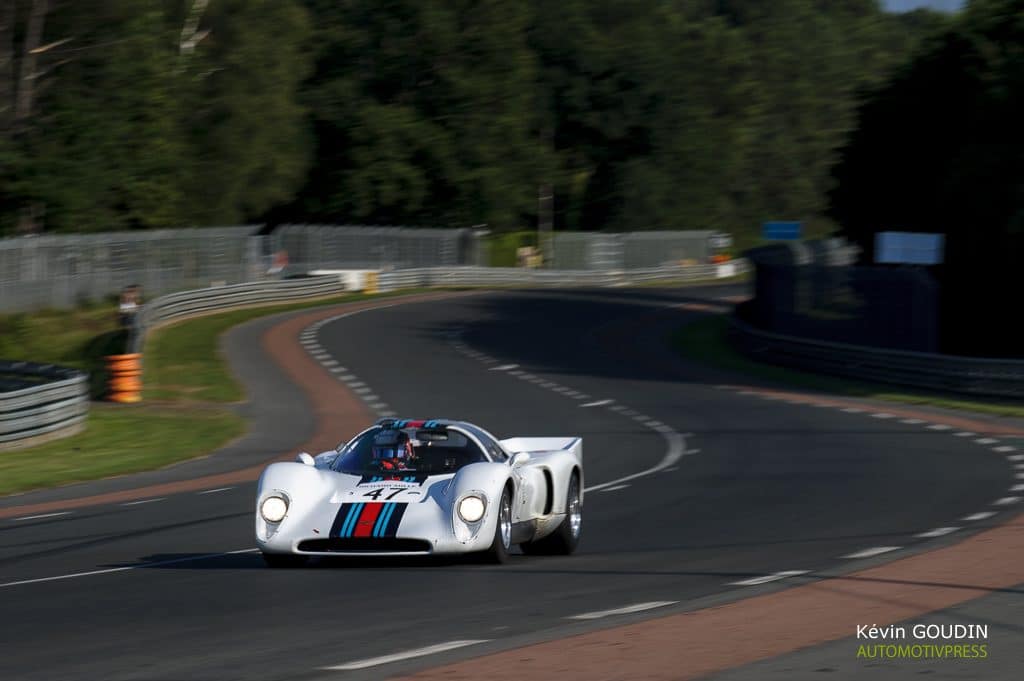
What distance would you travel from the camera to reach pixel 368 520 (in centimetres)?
1130

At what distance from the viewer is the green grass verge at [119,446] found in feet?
71.4

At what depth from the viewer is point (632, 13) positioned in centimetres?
10075

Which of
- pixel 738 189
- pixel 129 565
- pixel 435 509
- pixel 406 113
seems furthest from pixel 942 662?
pixel 738 189

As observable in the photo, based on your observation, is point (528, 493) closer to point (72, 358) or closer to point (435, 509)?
point (435, 509)

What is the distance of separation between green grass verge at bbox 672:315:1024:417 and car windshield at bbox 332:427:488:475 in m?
18.7

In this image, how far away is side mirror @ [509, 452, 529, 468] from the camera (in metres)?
12.6

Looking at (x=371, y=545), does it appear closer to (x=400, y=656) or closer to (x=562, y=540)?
(x=562, y=540)

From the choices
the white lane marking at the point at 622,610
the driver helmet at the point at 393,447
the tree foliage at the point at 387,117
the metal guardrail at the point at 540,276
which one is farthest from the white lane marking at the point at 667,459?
the metal guardrail at the point at 540,276

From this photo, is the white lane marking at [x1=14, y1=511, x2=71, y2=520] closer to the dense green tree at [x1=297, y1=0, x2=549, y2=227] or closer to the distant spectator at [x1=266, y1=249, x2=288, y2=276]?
the distant spectator at [x1=266, y1=249, x2=288, y2=276]

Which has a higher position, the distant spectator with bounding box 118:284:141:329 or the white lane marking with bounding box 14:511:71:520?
the distant spectator with bounding box 118:284:141:329

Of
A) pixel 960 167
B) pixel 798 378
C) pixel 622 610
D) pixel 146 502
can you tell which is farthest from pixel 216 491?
pixel 960 167

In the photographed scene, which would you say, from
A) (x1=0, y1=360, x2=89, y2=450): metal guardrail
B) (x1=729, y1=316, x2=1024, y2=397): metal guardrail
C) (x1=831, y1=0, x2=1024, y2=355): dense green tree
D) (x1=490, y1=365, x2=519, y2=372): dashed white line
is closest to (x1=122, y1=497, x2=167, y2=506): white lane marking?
(x1=0, y1=360, x2=89, y2=450): metal guardrail

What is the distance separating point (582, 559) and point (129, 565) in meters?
3.48

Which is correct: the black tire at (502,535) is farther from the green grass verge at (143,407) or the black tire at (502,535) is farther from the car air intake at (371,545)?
the green grass verge at (143,407)
